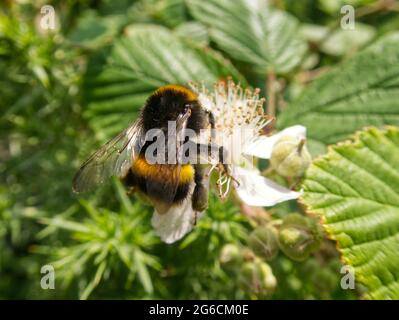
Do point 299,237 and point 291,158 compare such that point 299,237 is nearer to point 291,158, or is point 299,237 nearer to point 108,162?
point 291,158

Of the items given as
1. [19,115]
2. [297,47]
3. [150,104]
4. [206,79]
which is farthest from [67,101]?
[297,47]

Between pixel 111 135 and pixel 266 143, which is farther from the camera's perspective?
pixel 111 135

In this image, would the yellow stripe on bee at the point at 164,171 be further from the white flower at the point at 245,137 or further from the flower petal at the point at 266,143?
the flower petal at the point at 266,143

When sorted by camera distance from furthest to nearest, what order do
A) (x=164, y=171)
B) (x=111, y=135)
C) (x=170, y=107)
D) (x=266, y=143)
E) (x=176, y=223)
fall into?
(x=111, y=135) → (x=266, y=143) → (x=176, y=223) → (x=170, y=107) → (x=164, y=171)

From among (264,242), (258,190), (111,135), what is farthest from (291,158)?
(111,135)

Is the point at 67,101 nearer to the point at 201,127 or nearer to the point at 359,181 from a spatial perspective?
the point at 201,127

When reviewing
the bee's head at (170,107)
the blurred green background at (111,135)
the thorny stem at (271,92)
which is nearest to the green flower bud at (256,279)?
the blurred green background at (111,135)
